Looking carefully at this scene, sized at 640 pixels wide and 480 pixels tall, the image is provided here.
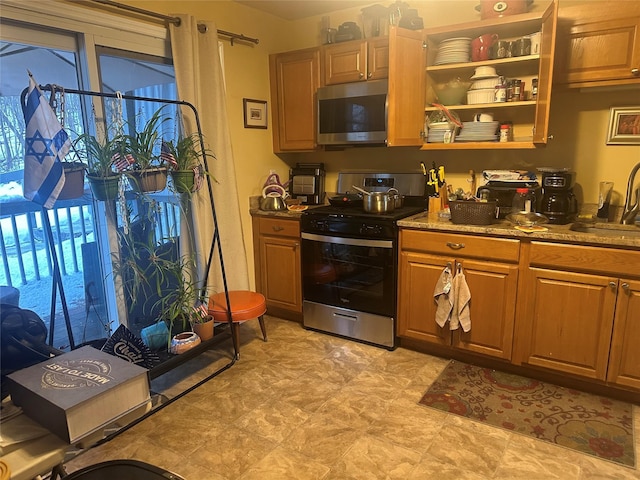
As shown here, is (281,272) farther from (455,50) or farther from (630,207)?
(630,207)

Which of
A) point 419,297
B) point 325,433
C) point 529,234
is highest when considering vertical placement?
point 529,234

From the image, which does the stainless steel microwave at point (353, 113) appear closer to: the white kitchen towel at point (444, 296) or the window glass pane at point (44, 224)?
the white kitchen towel at point (444, 296)

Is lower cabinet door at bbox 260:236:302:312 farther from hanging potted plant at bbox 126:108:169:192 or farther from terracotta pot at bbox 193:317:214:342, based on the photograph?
hanging potted plant at bbox 126:108:169:192

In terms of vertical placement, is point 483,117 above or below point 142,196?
above

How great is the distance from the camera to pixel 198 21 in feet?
9.58

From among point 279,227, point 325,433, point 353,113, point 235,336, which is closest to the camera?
point 325,433

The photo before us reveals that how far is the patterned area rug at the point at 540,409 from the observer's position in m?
2.08

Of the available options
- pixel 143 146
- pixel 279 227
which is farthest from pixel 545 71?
pixel 143 146

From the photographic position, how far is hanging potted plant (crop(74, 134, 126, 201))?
6.97 feet

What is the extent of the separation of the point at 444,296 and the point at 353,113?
57.2 inches

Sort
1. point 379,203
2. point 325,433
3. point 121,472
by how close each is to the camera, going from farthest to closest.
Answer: point 379,203
point 325,433
point 121,472

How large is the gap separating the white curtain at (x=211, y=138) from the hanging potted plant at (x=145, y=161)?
0.55 m

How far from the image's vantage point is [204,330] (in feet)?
8.79

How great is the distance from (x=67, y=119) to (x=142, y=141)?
1.56 feet
